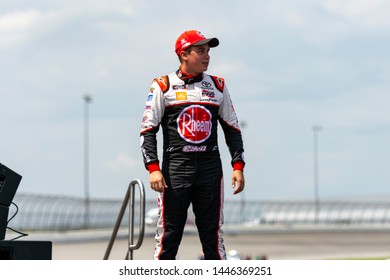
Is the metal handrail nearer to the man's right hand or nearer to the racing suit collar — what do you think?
the man's right hand

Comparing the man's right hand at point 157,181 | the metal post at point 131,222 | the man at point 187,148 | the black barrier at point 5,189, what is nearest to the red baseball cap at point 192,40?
the man at point 187,148

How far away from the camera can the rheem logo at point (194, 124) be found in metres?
6.26

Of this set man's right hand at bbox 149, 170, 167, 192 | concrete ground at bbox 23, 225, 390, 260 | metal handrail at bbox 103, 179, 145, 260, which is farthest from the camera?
concrete ground at bbox 23, 225, 390, 260

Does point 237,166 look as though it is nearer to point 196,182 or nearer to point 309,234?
point 196,182

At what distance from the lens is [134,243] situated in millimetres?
6914

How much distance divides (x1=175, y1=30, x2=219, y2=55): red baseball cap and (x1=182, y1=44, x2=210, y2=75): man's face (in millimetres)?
43

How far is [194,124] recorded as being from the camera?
6.28 metres

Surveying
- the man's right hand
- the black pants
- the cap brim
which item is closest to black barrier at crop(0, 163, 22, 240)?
the man's right hand

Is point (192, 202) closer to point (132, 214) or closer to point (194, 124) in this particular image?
point (194, 124)

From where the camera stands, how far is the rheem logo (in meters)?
6.26

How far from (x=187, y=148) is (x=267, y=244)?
3732 cm

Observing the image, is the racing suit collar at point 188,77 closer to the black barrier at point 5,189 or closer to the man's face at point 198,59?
the man's face at point 198,59

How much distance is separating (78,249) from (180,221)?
26.5m
